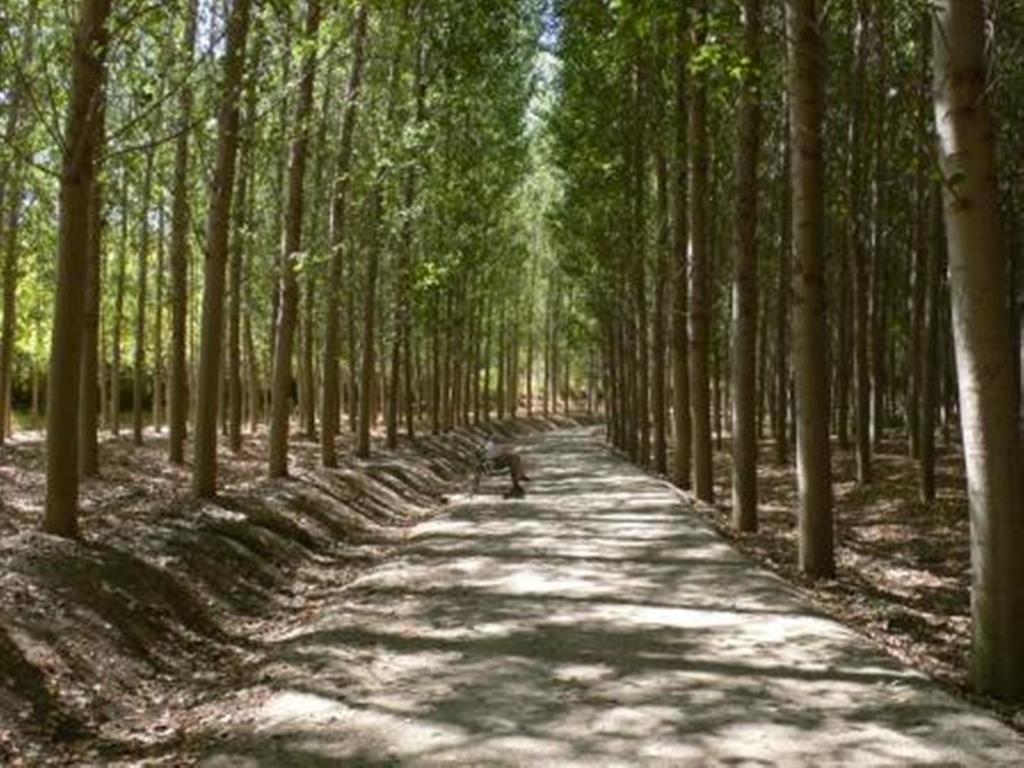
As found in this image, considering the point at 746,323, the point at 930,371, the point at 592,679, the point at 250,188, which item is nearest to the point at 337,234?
the point at 250,188

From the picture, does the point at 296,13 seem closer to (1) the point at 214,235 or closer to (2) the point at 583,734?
(1) the point at 214,235

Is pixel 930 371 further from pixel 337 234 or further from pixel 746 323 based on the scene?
pixel 337 234

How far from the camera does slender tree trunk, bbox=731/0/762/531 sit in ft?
45.8

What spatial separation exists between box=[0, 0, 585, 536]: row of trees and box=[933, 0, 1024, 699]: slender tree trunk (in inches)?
186

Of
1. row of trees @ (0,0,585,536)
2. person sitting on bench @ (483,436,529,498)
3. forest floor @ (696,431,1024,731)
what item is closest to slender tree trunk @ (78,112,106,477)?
row of trees @ (0,0,585,536)

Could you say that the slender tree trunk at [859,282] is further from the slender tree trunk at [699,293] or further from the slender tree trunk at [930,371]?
the slender tree trunk at [699,293]

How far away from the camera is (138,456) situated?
882 inches

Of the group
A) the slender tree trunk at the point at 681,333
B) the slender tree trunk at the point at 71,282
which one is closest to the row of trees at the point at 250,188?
the slender tree trunk at the point at 71,282

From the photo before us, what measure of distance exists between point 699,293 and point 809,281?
21.6ft

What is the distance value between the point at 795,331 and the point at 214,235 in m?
7.59

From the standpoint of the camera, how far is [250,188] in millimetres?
24688

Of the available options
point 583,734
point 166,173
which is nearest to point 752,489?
point 583,734

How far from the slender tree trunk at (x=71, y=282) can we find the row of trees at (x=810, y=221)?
4210mm

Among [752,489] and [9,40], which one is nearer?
[9,40]
